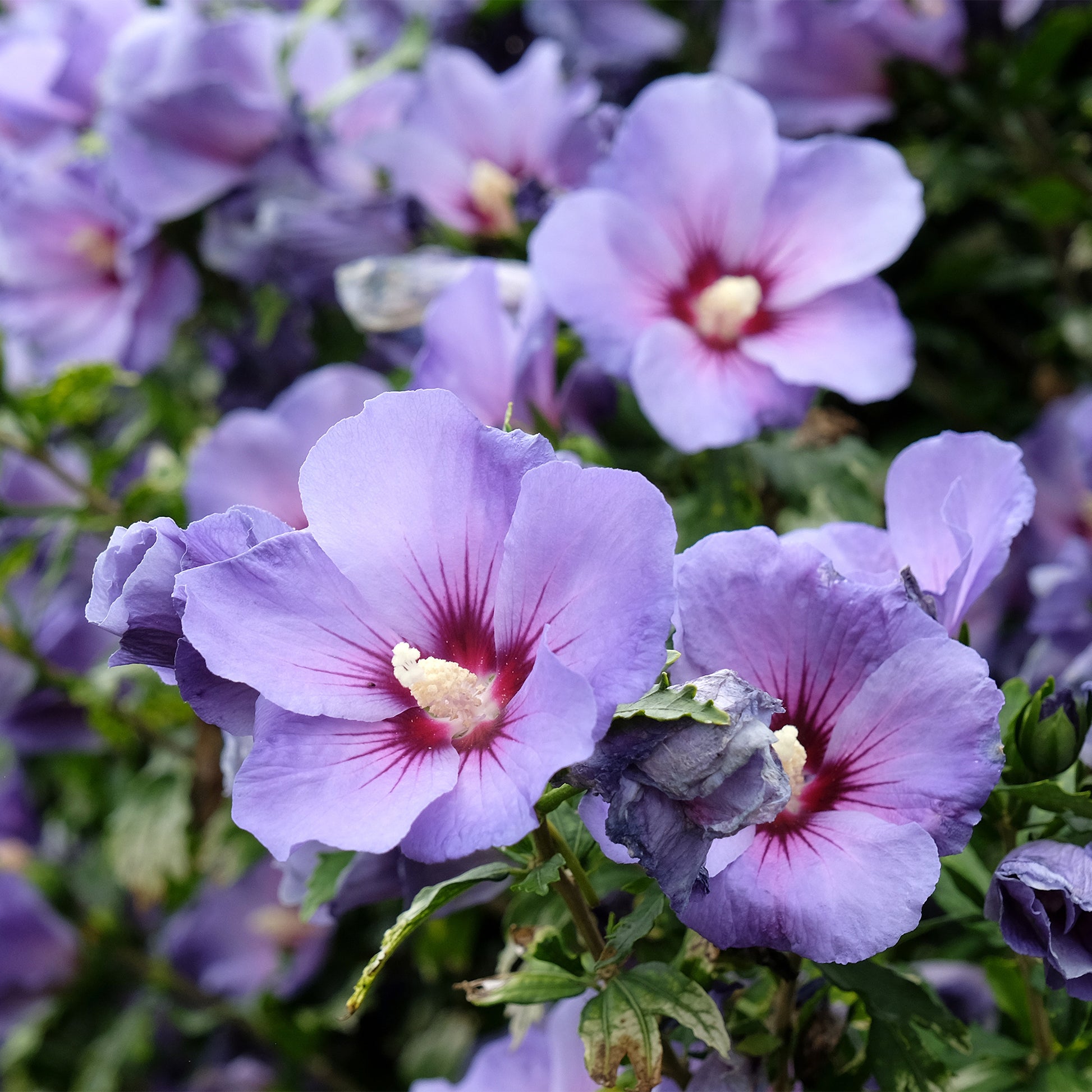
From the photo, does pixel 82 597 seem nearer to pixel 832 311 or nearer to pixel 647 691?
pixel 832 311

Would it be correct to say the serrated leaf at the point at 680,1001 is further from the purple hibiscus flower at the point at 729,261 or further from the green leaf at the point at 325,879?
the purple hibiscus flower at the point at 729,261

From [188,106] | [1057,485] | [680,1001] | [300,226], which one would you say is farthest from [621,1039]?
[188,106]

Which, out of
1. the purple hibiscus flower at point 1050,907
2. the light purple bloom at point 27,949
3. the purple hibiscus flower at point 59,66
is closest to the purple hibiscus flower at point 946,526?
the purple hibiscus flower at point 1050,907

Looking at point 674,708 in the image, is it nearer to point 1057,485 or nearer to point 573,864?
point 573,864

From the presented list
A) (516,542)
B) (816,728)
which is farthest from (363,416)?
(816,728)

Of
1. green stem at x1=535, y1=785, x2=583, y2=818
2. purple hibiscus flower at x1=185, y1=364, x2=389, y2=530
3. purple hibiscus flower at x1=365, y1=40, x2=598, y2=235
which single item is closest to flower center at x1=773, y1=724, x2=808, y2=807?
green stem at x1=535, y1=785, x2=583, y2=818
